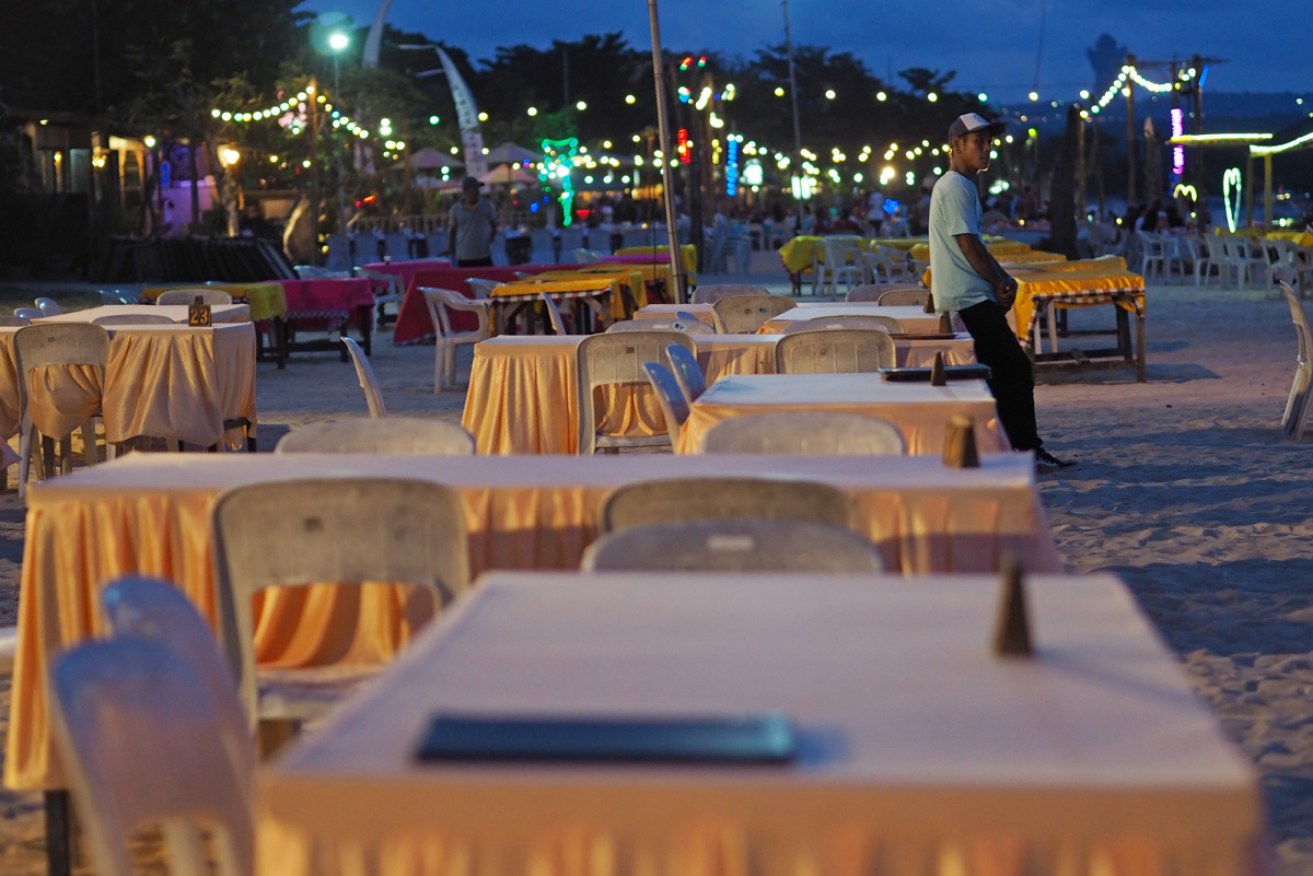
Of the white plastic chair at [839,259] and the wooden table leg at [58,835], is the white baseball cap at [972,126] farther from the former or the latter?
the white plastic chair at [839,259]

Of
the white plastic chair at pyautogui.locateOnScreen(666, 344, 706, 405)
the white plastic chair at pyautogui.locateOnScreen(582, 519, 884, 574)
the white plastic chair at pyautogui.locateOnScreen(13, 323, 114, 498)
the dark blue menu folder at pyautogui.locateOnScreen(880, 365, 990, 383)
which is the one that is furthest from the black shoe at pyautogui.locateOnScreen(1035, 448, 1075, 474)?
the white plastic chair at pyautogui.locateOnScreen(582, 519, 884, 574)

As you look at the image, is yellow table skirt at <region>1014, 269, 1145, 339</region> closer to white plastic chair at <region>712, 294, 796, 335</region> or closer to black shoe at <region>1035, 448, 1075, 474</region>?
white plastic chair at <region>712, 294, 796, 335</region>

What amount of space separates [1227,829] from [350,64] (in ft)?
116

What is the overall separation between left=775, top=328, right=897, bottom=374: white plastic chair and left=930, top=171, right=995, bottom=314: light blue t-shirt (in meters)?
0.91

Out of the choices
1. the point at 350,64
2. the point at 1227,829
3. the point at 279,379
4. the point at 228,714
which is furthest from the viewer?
the point at 350,64

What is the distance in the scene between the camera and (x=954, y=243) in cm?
873

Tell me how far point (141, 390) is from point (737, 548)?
632 centimetres

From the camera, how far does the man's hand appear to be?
8602 millimetres

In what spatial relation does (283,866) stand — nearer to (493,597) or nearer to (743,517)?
(493,597)

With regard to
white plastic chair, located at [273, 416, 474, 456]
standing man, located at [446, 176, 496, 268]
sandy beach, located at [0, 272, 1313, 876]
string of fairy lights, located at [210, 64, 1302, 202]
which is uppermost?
string of fairy lights, located at [210, 64, 1302, 202]

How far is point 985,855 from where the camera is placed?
6.54 feet

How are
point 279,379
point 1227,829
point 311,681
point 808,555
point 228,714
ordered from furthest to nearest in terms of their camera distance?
point 279,379, point 311,681, point 808,555, point 228,714, point 1227,829

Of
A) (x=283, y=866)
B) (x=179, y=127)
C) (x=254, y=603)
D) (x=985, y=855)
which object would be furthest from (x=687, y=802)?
(x=179, y=127)

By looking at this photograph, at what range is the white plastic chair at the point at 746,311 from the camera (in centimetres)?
1166
